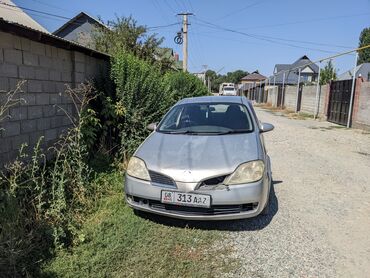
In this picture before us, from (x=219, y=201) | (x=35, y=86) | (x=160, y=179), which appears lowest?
(x=219, y=201)

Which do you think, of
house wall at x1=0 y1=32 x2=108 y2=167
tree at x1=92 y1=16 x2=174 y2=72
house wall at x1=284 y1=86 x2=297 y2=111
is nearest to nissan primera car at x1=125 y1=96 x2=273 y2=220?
house wall at x1=0 y1=32 x2=108 y2=167

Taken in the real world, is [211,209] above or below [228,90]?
below

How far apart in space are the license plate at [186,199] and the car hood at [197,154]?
0.15 metres

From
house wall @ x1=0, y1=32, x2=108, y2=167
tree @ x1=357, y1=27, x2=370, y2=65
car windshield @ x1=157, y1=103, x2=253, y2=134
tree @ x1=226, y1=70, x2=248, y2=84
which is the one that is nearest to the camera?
house wall @ x1=0, y1=32, x2=108, y2=167

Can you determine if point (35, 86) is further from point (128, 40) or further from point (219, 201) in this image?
point (128, 40)

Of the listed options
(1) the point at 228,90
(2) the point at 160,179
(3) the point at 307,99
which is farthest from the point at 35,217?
(1) the point at 228,90

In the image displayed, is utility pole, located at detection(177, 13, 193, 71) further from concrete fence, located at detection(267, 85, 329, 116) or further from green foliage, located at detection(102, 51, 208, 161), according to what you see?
green foliage, located at detection(102, 51, 208, 161)

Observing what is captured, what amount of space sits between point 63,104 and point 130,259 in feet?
10.7

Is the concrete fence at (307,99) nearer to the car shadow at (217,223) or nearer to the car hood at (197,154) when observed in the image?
the car hood at (197,154)

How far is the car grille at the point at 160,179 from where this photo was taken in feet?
11.3

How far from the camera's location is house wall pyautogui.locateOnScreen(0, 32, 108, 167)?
3.96 metres

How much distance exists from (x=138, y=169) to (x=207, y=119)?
1.56 metres

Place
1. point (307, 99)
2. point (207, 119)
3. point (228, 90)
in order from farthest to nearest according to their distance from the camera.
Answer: point (228, 90) → point (307, 99) → point (207, 119)

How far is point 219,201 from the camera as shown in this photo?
130 inches
